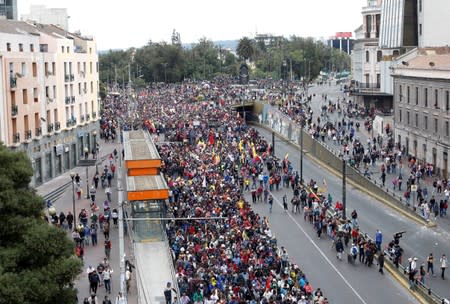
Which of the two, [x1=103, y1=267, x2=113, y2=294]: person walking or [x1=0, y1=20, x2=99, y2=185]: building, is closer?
[x1=103, y1=267, x2=113, y2=294]: person walking

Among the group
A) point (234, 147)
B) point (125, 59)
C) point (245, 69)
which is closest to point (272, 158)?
point (234, 147)

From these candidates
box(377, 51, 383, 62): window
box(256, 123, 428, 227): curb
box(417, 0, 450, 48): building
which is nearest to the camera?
box(256, 123, 428, 227): curb

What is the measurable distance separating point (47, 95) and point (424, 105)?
93.8 ft

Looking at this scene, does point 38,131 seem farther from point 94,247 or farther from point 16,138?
point 94,247

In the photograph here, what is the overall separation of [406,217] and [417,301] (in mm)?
14861

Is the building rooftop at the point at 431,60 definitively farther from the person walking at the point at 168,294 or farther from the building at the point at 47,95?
the person walking at the point at 168,294

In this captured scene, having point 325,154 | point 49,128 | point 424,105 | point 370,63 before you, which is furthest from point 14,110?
point 370,63

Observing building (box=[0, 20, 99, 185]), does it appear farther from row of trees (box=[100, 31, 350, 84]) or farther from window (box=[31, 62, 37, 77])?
row of trees (box=[100, 31, 350, 84])

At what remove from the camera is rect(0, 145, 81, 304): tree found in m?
20.3

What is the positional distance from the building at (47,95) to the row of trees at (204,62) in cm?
6172

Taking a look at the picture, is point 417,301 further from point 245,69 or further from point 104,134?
point 245,69

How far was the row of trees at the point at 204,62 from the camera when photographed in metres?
143

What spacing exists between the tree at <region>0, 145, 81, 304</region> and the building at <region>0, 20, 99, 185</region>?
28.9 metres

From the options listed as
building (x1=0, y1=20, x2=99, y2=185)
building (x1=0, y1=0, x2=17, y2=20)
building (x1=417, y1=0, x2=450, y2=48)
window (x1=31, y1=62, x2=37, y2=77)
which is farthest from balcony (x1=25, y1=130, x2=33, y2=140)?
building (x1=0, y1=0, x2=17, y2=20)
